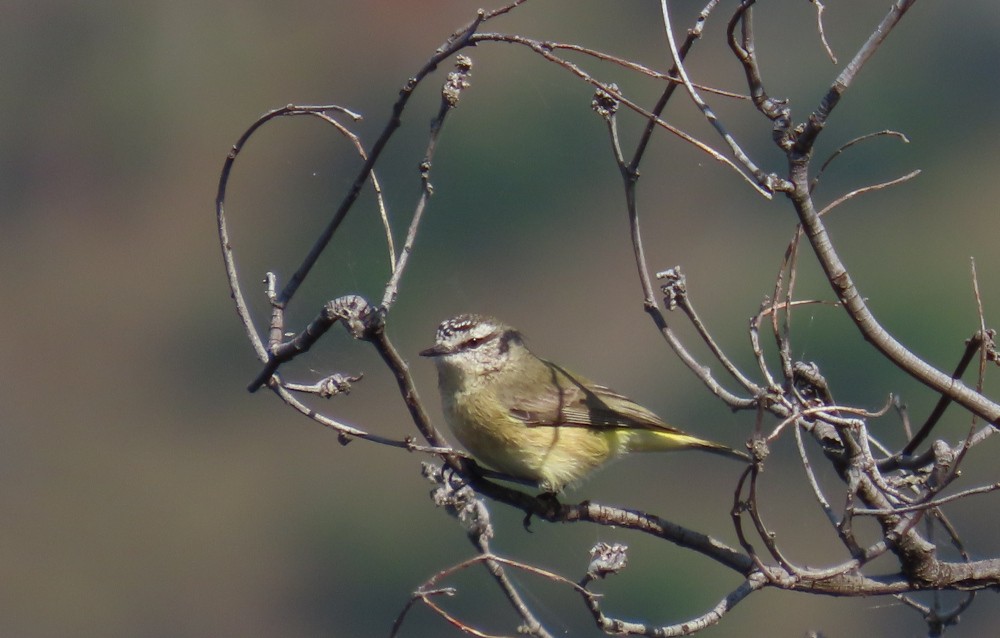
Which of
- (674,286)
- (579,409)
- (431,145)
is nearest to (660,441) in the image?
(579,409)

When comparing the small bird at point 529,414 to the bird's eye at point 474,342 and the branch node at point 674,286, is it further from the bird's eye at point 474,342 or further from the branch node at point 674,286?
the branch node at point 674,286

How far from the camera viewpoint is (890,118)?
41.3 ft

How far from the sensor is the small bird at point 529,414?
3.36 m

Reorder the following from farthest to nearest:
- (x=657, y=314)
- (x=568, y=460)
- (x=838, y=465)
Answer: (x=568, y=460)
(x=657, y=314)
(x=838, y=465)

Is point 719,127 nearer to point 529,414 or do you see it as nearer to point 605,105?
point 605,105

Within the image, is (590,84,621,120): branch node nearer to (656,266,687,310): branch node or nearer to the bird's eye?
(656,266,687,310): branch node

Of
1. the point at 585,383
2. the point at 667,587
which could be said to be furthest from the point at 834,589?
the point at 667,587

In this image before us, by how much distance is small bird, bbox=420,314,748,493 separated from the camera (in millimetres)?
3357

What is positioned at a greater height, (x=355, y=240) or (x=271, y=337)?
(x=271, y=337)

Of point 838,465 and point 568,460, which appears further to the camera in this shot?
point 568,460

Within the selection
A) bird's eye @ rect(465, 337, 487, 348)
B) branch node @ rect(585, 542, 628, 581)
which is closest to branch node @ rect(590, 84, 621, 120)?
branch node @ rect(585, 542, 628, 581)

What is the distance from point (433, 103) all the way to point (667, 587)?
6783 mm

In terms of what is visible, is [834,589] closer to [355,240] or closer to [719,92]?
[719,92]

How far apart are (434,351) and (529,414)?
0.37 m
